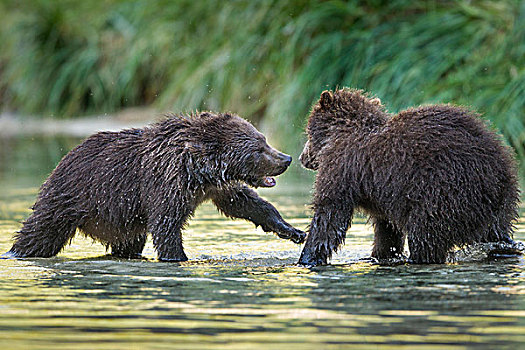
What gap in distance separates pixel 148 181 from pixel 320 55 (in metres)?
4.87

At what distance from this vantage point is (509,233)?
20.1ft

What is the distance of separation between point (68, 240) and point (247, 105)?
5.58m

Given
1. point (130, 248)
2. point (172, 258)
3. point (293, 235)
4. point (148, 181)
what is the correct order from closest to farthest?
point (172, 258) < point (148, 181) < point (130, 248) < point (293, 235)

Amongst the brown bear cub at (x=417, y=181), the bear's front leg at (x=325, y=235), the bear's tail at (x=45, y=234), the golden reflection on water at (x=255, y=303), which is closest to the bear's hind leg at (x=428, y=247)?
the brown bear cub at (x=417, y=181)

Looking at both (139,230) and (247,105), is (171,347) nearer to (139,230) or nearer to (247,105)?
(139,230)

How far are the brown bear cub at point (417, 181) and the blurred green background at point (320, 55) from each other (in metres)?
3.62

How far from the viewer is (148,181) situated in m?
6.24

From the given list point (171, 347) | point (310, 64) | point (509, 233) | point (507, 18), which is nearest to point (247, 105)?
point (310, 64)

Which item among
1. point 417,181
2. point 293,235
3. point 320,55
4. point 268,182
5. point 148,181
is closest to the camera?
point 417,181

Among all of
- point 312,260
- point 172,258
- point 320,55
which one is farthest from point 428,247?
point 320,55

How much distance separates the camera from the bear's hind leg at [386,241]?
6141mm

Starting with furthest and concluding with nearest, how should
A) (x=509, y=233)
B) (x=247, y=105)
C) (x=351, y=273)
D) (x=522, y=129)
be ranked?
1. (x=247, y=105)
2. (x=522, y=129)
3. (x=509, y=233)
4. (x=351, y=273)

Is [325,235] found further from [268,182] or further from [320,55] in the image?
[320,55]

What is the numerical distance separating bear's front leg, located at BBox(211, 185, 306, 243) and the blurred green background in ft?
11.3
